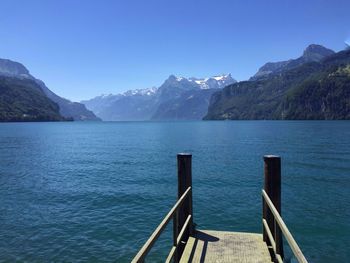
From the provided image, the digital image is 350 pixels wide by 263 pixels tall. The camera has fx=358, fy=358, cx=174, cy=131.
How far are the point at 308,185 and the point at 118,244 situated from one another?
74.5 feet

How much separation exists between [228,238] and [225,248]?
1.10 m

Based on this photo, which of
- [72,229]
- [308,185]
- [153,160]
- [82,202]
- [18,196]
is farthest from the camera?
[153,160]

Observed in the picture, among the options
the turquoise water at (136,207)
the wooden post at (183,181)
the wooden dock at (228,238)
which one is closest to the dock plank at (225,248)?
the wooden dock at (228,238)

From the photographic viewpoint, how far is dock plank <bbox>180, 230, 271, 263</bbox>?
11391mm

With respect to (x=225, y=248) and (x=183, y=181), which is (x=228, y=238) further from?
(x=183, y=181)

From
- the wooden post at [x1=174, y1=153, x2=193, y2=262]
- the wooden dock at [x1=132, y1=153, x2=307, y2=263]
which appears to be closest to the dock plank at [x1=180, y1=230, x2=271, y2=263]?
the wooden dock at [x1=132, y1=153, x2=307, y2=263]

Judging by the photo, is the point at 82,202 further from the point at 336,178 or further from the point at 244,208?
the point at 336,178

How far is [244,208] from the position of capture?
25.6 meters

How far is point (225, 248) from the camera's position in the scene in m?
12.3

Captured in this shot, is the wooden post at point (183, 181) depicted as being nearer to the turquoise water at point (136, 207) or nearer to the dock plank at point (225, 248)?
the dock plank at point (225, 248)

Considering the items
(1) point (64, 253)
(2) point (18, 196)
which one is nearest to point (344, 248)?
(1) point (64, 253)

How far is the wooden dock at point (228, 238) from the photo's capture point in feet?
37.0

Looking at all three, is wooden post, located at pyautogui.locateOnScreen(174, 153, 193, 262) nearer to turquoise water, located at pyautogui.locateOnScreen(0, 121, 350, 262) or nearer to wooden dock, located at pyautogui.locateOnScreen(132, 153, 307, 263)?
wooden dock, located at pyautogui.locateOnScreen(132, 153, 307, 263)

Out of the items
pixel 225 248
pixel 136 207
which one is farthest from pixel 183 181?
pixel 136 207
